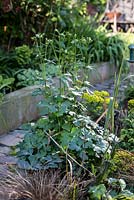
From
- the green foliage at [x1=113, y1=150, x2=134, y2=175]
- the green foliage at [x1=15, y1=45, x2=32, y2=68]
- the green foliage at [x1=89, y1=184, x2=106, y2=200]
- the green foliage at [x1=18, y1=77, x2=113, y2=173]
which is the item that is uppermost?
the green foliage at [x1=15, y1=45, x2=32, y2=68]

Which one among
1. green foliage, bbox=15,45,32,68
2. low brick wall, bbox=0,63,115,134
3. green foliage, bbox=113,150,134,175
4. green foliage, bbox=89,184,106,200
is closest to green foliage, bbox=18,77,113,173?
green foliage, bbox=113,150,134,175

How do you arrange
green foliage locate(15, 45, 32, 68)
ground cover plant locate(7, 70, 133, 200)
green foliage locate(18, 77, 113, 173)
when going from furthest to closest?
green foliage locate(15, 45, 32, 68), green foliage locate(18, 77, 113, 173), ground cover plant locate(7, 70, 133, 200)

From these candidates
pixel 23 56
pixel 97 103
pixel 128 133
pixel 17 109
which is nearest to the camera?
pixel 128 133

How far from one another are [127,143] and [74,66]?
0.68m

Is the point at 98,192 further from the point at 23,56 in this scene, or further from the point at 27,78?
the point at 23,56

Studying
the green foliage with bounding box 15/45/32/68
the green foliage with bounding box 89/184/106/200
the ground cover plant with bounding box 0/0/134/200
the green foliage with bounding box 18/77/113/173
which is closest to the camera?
the green foliage with bounding box 89/184/106/200

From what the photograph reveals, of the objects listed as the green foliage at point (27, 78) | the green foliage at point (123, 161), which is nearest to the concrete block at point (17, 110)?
the green foliage at point (27, 78)

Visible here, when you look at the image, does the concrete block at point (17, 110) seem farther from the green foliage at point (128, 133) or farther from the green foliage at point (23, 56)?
the green foliage at point (128, 133)

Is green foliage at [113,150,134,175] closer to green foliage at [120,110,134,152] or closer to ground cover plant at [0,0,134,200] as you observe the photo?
ground cover plant at [0,0,134,200]

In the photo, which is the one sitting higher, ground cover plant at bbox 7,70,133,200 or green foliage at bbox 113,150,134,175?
ground cover plant at bbox 7,70,133,200

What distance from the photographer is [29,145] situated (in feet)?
8.07

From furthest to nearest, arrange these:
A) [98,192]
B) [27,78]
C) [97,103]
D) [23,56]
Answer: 1. [23,56]
2. [27,78]
3. [97,103]
4. [98,192]

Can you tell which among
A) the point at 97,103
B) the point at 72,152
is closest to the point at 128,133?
the point at 97,103

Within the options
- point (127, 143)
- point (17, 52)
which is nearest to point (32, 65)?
point (17, 52)
